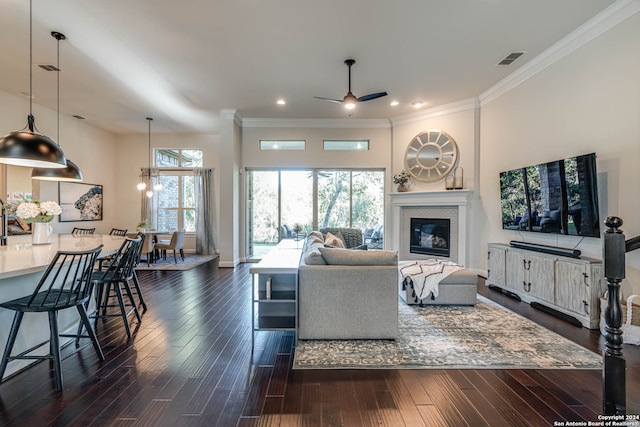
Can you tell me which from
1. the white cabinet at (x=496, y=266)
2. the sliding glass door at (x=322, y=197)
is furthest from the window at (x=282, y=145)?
the white cabinet at (x=496, y=266)

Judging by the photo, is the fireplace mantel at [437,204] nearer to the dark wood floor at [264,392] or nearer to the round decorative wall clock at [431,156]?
the round decorative wall clock at [431,156]

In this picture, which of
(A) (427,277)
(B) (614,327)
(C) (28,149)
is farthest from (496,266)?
(C) (28,149)

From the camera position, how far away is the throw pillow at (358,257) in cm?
281

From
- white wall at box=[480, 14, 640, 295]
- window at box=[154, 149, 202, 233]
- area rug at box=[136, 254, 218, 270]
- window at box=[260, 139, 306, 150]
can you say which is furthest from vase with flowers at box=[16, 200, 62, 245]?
white wall at box=[480, 14, 640, 295]

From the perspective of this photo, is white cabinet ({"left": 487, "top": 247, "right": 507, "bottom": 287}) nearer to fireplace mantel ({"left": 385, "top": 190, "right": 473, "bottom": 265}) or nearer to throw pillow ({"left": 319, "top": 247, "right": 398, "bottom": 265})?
fireplace mantel ({"left": 385, "top": 190, "right": 473, "bottom": 265})

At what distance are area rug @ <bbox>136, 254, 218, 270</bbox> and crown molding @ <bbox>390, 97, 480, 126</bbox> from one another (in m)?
5.71

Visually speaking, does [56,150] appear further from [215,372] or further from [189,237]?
[189,237]

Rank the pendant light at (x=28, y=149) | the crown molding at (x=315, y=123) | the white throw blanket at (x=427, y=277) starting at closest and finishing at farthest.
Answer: the pendant light at (x=28, y=149), the white throw blanket at (x=427, y=277), the crown molding at (x=315, y=123)

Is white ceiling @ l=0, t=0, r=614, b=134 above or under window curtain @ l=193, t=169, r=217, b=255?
above

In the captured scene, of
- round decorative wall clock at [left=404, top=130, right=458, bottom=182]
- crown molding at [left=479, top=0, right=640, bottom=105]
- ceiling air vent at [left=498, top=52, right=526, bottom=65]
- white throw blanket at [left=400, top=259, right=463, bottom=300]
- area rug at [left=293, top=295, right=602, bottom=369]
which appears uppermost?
ceiling air vent at [left=498, top=52, right=526, bottom=65]

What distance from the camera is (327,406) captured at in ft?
6.34

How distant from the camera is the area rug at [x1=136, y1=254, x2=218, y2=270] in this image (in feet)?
20.8

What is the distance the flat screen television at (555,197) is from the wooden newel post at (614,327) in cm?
199

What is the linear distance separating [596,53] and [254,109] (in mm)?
5458
